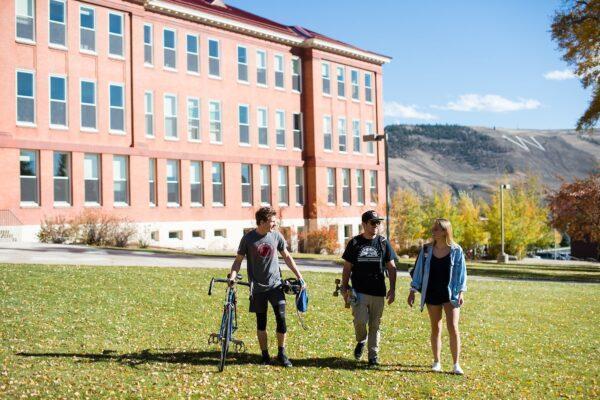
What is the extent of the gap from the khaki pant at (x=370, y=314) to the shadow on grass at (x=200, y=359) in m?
0.31

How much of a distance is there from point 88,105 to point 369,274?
27192mm

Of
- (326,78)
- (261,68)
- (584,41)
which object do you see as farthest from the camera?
(326,78)

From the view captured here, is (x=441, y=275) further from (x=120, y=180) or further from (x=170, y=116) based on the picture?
(x=170, y=116)

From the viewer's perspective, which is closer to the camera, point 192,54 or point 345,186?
point 192,54

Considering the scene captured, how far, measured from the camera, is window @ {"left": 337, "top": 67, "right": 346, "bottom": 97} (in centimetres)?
4908

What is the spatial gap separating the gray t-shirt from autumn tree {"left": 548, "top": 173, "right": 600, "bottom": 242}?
120 feet

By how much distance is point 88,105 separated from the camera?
34.6 metres

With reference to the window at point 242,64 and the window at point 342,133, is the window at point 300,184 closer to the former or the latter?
the window at point 342,133

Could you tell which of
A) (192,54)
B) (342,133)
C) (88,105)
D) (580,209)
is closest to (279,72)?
(342,133)

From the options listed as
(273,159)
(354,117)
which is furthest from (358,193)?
(273,159)

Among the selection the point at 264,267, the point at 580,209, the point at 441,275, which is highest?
the point at 580,209

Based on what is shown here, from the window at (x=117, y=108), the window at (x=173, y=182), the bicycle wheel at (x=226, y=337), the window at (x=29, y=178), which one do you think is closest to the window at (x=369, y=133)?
the window at (x=173, y=182)

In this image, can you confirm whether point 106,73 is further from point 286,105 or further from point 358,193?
point 358,193

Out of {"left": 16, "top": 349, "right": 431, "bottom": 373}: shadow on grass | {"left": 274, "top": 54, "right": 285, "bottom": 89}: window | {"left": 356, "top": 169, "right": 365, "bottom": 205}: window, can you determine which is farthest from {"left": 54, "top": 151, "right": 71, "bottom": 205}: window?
{"left": 16, "top": 349, "right": 431, "bottom": 373}: shadow on grass
